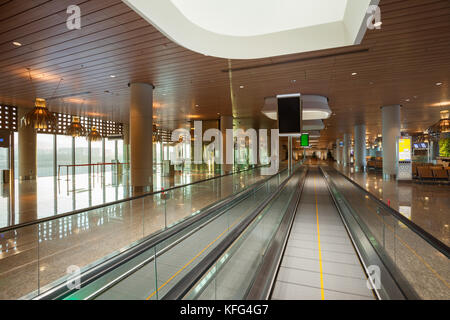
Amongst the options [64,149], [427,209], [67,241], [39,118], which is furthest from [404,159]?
[64,149]

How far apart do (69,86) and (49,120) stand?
145 inches

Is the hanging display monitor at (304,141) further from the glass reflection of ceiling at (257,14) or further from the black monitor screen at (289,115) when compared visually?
the glass reflection of ceiling at (257,14)

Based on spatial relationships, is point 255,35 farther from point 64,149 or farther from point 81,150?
point 81,150

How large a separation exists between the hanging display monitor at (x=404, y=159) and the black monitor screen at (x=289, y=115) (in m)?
8.93

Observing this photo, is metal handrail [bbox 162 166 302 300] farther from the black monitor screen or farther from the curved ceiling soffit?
the black monitor screen

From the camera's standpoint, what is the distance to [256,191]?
6992 millimetres

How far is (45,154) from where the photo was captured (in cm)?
1748

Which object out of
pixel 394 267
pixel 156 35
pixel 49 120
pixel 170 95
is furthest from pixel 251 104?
pixel 394 267

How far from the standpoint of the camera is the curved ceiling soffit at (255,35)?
5145mm

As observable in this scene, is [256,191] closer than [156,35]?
No

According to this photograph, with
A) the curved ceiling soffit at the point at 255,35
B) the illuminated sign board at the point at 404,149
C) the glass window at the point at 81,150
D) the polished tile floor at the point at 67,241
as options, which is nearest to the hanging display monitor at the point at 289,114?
the curved ceiling soffit at the point at 255,35

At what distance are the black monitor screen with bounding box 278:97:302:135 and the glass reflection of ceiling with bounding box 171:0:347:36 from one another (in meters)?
2.68

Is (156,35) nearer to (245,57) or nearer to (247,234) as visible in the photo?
(245,57)

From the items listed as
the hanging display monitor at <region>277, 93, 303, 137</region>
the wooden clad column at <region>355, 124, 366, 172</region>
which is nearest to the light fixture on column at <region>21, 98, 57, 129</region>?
the hanging display monitor at <region>277, 93, 303, 137</region>
